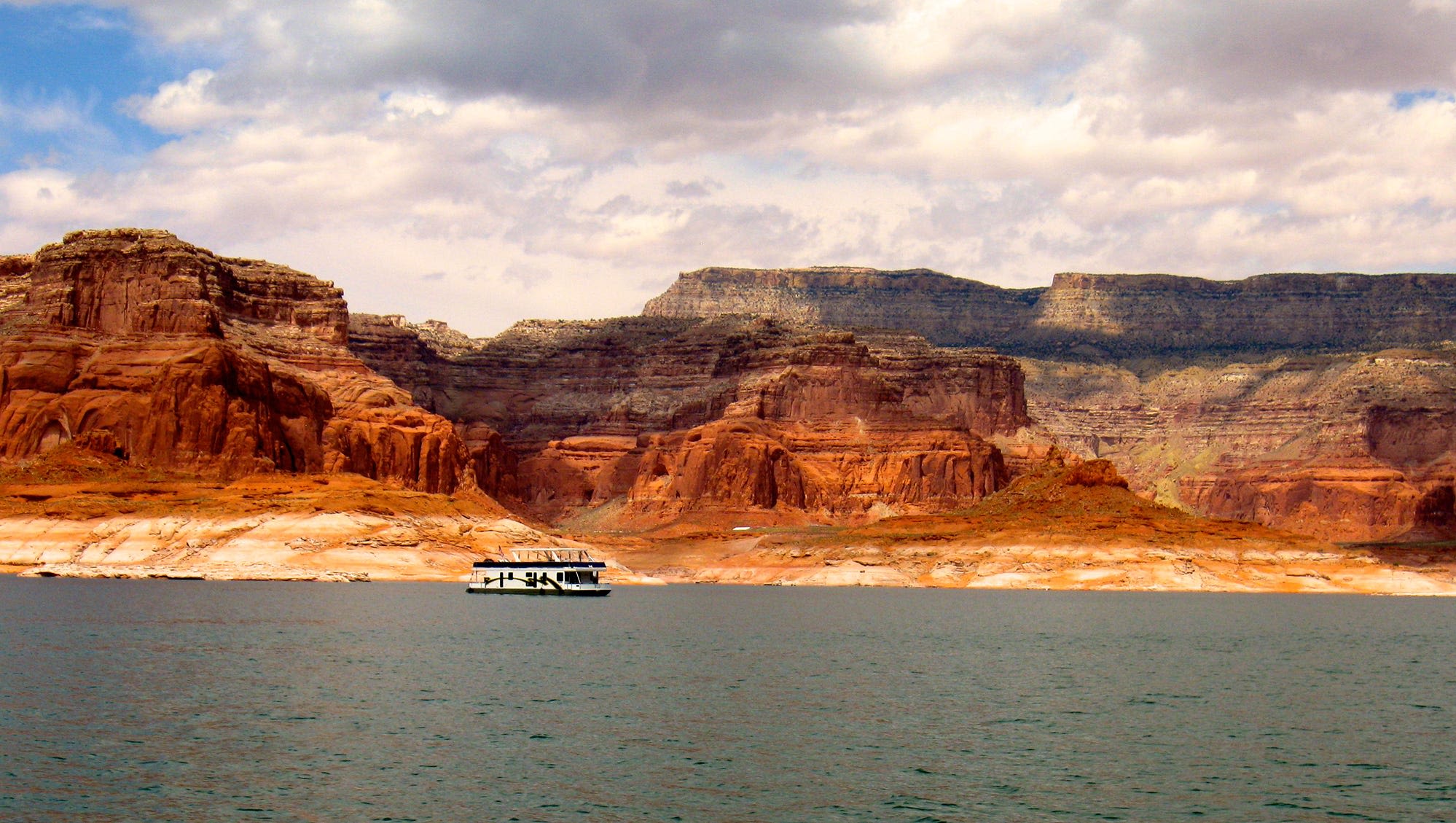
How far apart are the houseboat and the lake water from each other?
118ft

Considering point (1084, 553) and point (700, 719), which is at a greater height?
point (1084, 553)

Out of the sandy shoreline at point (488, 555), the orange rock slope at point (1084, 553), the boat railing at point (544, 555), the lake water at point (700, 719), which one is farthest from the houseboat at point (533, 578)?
the lake water at point (700, 719)

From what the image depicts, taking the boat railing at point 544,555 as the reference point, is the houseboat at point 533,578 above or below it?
below

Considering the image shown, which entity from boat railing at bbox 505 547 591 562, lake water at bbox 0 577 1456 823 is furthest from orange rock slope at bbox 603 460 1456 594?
lake water at bbox 0 577 1456 823

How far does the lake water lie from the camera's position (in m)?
51.8

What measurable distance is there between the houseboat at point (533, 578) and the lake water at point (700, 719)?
118 ft

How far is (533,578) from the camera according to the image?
158250 millimetres

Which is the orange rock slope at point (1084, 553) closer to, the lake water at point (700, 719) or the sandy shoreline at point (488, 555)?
the sandy shoreline at point (488, 555)

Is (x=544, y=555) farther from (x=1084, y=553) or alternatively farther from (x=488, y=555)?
(x=1084, y=553)

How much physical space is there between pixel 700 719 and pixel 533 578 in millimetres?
92061

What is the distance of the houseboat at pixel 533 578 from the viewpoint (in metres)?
156

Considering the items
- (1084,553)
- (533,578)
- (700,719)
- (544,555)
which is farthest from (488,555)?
(700,719)

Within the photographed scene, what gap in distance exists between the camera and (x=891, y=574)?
183500mm

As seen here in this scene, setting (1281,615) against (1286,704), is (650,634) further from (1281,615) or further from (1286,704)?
(1281,615)
